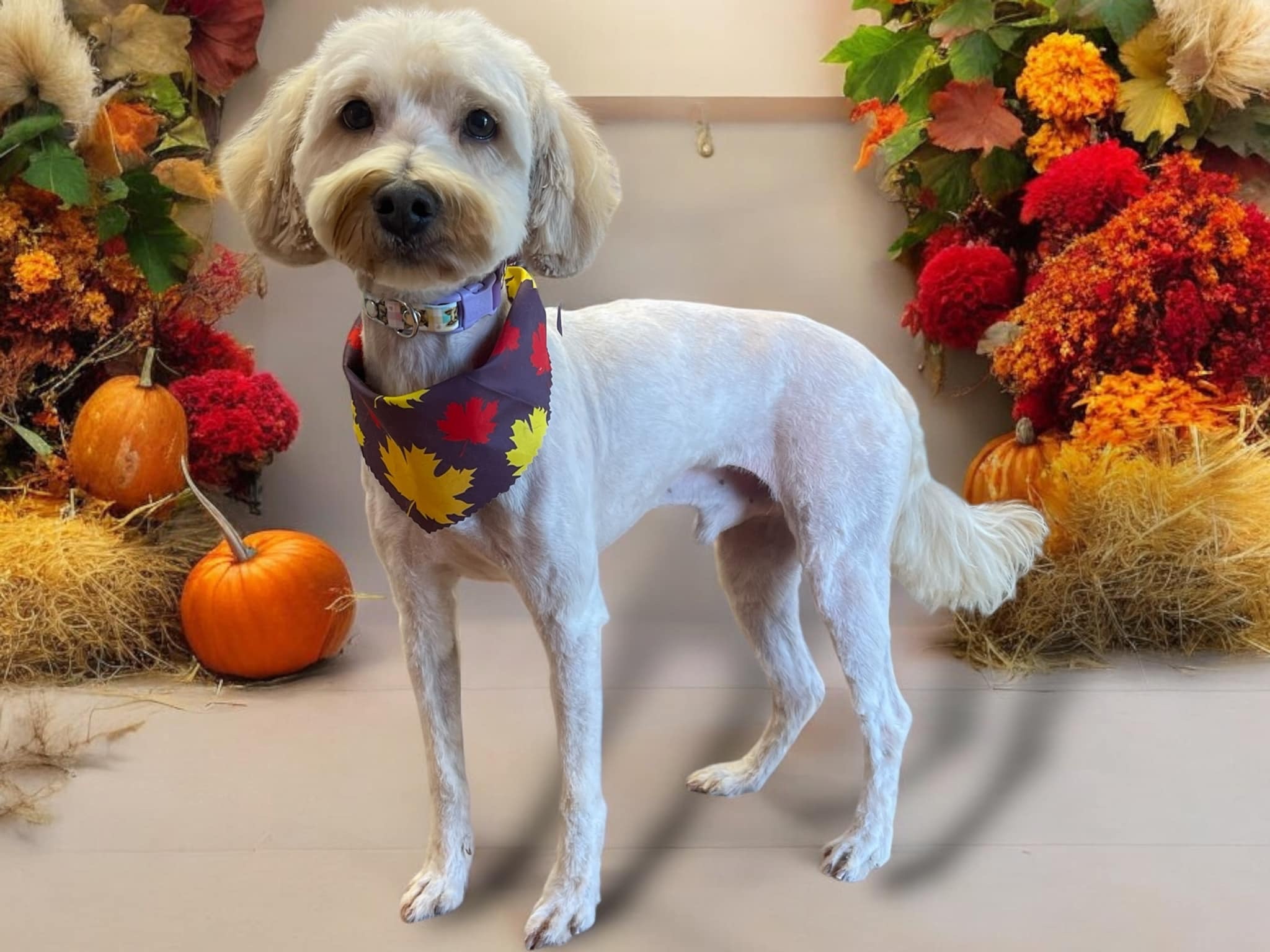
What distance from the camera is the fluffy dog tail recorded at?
1793 millimetres

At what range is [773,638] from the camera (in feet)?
6.08

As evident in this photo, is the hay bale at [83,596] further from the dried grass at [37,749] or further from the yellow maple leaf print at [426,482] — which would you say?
the yellow maple leaf print at [426,482]

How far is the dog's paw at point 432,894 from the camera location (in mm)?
1455

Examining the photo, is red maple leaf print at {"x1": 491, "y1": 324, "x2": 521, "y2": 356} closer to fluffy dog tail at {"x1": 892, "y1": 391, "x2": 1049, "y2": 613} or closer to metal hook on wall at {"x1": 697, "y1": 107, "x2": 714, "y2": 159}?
fluffy dog tail at {"x1": 892, "y1": 391, "x2": 1049, "y2": 613}

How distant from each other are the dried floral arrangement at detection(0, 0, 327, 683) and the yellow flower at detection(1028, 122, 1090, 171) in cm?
171

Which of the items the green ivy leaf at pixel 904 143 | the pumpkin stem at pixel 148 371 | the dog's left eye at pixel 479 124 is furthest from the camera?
the green ivy leaf at pixel 904 143

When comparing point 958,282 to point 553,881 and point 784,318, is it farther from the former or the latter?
point 553,881

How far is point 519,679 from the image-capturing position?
7.35 ft

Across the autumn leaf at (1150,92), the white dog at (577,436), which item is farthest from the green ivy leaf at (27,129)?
the autumn leaf at (1150,92)

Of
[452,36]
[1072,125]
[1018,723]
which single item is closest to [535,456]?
[452,36]

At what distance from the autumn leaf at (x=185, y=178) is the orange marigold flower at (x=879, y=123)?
146cm

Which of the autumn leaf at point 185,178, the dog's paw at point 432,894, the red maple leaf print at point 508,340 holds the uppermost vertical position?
the red maple leaf print at point 508,340

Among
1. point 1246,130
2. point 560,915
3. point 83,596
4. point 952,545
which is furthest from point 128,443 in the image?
point 1246,130

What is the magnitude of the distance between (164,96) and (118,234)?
14.4 inches
